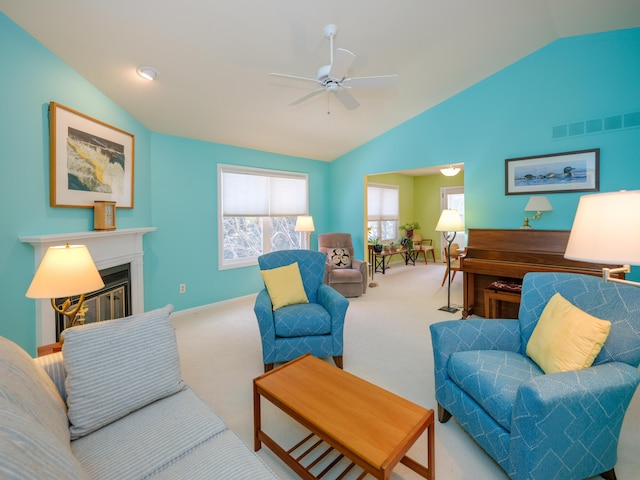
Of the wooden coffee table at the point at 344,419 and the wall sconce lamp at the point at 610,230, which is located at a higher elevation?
the wall sconce lamp at the point at 610,230

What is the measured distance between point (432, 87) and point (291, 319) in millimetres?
3387

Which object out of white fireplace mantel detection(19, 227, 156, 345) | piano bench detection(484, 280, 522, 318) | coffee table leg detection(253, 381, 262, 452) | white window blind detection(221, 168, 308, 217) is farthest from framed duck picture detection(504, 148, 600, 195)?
white fireplace mantel detection(19, 227, 156, 345)

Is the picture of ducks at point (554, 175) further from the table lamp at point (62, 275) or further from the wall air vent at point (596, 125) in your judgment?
the table lamp at point (62, 275)

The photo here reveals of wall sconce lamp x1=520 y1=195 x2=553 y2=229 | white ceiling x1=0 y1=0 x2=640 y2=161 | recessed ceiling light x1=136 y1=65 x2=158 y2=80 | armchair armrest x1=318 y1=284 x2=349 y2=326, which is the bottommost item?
armchair armrest x1=318 y1=284 x2=349 y2=326

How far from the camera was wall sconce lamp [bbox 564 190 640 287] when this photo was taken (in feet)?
3.50

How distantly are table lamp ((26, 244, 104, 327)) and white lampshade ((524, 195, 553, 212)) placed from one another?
4.26 m

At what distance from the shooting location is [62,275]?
1.56 m

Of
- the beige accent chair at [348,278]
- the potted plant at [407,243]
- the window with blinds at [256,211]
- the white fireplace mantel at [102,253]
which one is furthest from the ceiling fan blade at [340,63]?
the potted plant at [407,243]

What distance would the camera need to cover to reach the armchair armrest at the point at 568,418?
1207 millimetres

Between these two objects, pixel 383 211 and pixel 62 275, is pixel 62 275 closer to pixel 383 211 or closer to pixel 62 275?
pixel 62 275

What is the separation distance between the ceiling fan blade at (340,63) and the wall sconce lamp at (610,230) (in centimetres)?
167

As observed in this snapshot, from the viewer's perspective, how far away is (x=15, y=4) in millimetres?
1725

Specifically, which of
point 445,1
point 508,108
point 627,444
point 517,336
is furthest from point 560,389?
point 508,108

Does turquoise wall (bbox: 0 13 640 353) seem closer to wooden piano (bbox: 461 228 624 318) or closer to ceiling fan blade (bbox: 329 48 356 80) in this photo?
wooden piano (bbox: 461 228 624 318)
